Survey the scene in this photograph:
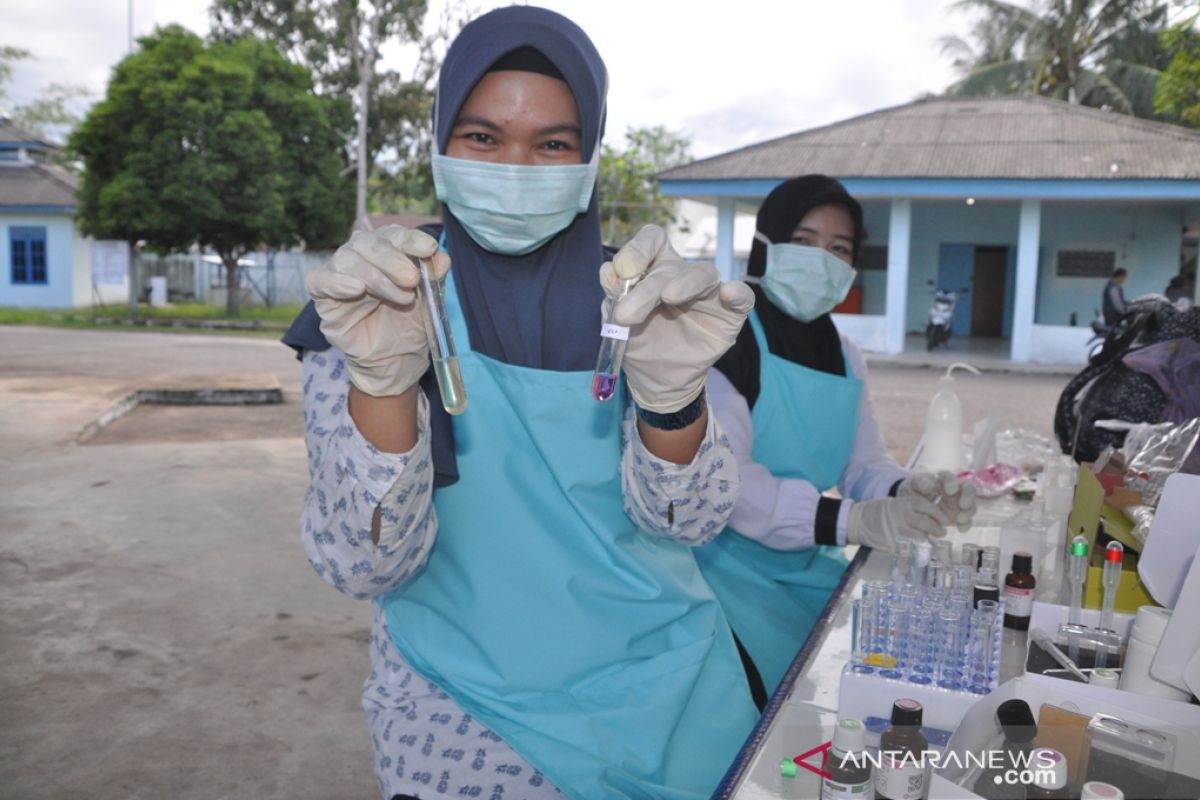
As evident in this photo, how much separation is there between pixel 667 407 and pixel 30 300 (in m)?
27.6

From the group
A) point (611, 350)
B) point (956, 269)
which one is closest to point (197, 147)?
point (956, 269)

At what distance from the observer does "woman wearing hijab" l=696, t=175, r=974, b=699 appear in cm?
218

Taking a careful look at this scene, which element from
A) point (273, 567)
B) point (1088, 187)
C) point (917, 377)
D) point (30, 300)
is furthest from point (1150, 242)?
point (30, 300)

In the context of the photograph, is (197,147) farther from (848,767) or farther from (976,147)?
(848,767)

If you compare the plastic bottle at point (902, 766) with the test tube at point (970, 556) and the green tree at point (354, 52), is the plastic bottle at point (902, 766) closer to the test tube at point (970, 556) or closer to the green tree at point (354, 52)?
the test tube at point (970, 556)

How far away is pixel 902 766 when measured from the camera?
93 cm

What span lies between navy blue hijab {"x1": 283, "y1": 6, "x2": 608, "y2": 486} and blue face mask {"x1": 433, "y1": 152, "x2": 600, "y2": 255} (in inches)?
1.4

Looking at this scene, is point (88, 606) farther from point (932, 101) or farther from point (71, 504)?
point (932, 101)

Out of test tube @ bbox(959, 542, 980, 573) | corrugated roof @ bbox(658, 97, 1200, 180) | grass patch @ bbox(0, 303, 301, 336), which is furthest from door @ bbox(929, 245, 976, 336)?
test tube @ bbox(959, 542, 980, 573)

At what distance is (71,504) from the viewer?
18.8 feet

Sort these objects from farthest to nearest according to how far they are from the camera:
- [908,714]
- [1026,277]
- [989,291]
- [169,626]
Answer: [989,291], [1026,277], [169,626], [908,714]

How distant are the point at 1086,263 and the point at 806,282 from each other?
17144mm

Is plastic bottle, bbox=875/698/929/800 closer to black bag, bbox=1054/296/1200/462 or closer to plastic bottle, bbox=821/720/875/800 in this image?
plastic bottle, bbox=821/720/875/800

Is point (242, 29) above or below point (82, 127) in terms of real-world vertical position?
above
